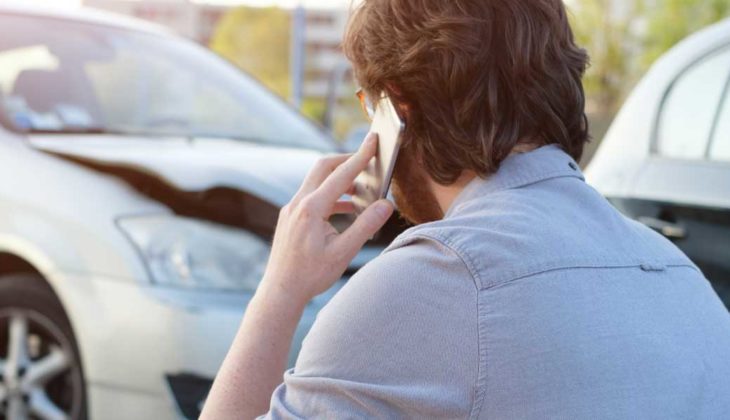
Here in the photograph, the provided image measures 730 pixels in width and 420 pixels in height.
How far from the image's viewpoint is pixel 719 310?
1.49 meters

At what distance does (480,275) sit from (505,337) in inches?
3.0

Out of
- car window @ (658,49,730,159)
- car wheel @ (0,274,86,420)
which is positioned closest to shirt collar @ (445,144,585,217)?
car window @ (658,49,730,159)

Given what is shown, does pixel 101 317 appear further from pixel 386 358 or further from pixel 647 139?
pixel 386 358

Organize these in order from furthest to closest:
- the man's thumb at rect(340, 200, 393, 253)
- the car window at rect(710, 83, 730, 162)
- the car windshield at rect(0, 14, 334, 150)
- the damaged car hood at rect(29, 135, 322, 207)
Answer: the car windshield at rect(0, 14, 334, 150) → the damaged car hood at rect(29, 135, 322, 207) → the car window at rect(710, 83, 730, 162) → the man's thumb at rect(340, 200, 393, 253)

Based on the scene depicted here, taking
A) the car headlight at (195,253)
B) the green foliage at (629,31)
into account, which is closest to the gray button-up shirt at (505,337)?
the car headlight at (195,253)

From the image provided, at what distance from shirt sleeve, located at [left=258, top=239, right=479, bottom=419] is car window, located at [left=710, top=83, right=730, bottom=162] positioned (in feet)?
7.04

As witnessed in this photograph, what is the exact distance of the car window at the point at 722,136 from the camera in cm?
322

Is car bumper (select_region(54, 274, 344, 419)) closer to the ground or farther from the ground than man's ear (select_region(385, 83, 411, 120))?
closer to the ground

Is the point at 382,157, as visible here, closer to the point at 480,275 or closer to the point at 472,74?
the point at 472,74

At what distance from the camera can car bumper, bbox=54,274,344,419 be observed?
3.07 metres

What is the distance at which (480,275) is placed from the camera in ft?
4.14

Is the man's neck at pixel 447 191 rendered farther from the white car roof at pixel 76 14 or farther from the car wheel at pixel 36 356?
the white car roof at pixel 76 14

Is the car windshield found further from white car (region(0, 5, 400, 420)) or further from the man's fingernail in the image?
the man's fingernail


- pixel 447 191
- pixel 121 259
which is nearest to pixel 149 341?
pixel 121 259
